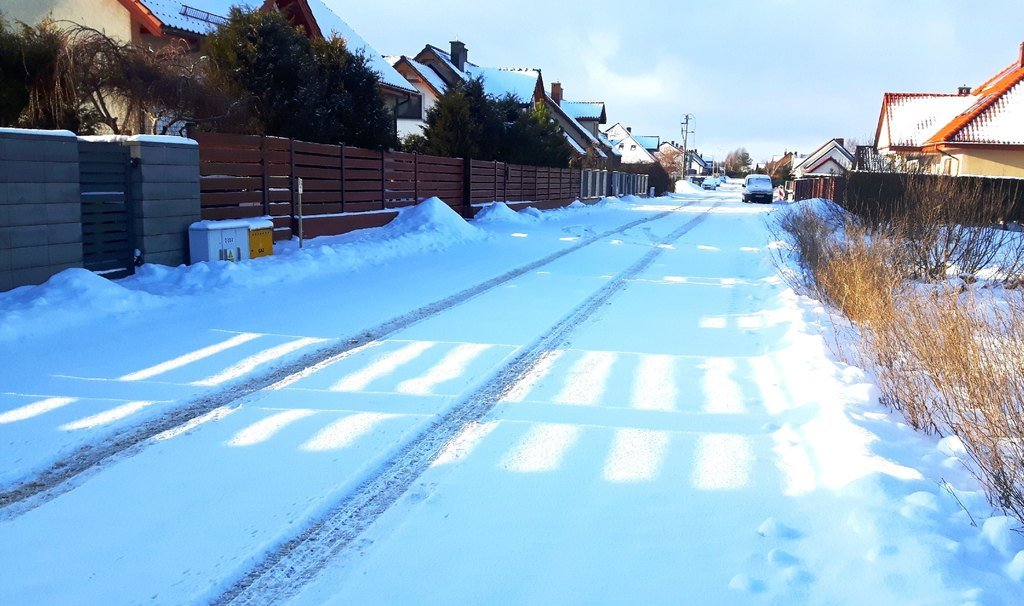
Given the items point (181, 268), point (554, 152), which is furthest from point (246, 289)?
point (554, 152)

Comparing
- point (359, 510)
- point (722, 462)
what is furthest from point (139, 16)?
point (722, 462)

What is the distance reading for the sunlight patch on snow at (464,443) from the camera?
14.5ft

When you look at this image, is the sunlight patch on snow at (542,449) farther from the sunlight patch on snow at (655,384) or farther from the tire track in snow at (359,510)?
the sunlight patch on snow at (655,384)

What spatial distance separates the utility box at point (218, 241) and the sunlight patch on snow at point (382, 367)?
5.06m

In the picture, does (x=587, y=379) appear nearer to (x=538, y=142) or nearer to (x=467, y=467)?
(x=467, y=467)

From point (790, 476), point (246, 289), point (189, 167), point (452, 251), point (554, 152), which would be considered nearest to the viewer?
point (790, 476)

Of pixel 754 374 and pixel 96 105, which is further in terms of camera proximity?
pixel 96 105

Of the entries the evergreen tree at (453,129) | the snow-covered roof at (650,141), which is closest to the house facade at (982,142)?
the evergreen tree at (453,129)

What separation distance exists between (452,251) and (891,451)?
1188 centimetres

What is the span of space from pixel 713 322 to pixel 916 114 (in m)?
38.6

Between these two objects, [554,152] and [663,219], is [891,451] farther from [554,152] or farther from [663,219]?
[554,152]

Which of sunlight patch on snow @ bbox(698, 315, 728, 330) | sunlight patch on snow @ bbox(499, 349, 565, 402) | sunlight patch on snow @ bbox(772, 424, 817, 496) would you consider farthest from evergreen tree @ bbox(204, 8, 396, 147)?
sunlight patch on snow @ bbox(772, 424, 817, 496)

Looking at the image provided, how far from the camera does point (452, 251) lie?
15.6 m

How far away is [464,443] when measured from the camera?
15.3ft
